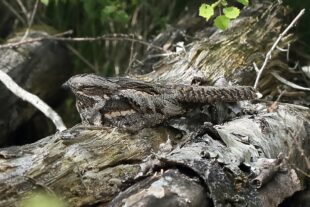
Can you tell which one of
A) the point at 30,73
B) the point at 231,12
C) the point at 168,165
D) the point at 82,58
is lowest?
the point at 82,58

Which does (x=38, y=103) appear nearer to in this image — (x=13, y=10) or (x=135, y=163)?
(x=135, y=163)

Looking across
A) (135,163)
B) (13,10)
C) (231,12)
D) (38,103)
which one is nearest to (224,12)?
(231,12)

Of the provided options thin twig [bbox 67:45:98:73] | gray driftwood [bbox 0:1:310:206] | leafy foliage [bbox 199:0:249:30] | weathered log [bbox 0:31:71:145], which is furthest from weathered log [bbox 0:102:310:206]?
thin twig [bbox 67:45:98:73]

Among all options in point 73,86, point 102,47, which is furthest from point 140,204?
point 102,47

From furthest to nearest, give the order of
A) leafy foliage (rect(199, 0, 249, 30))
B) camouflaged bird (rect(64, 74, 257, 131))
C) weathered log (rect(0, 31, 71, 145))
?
weathered log (rect(0, 31, 71, 145)) < leafy foliage (rect(199, 0, 249, 30)) < camouflaged bird (rect(64, 74, 257, 131))

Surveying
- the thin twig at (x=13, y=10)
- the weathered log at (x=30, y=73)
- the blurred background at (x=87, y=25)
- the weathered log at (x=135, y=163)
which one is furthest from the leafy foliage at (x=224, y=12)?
the thin twig at (x=13, y=10)

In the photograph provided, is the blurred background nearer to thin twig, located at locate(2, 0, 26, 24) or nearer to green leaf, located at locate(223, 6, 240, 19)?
thin twig, located at locate(2, 0, 26, 24)

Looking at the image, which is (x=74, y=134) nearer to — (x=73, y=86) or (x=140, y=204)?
(x=73, y=86)

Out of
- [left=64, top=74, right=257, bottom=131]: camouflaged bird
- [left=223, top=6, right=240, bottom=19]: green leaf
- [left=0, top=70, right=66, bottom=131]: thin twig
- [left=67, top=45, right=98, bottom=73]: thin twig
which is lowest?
[left=67, top=45, right=98, bottom=73]: thin twig
